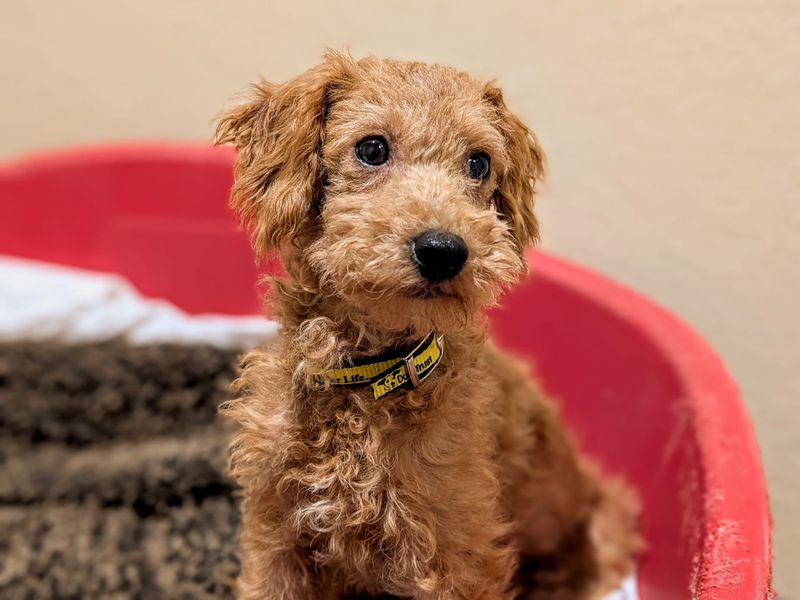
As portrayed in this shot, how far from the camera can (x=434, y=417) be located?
942 mm

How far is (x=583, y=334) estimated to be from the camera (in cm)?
178

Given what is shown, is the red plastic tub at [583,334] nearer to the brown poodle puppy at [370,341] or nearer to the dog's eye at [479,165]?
the brown poodle puppy at [370,341]

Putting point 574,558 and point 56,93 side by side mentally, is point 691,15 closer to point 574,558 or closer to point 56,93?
point 574,558

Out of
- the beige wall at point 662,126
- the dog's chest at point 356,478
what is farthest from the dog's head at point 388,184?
the beige wall at point 662,126

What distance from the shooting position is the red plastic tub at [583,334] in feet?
4.09

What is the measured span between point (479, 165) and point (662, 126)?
895 mm

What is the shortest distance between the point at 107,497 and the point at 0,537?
22 centimetres

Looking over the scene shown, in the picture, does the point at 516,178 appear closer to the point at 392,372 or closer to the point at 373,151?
the point at 373,151

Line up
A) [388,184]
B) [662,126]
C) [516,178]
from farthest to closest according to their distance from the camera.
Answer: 1. [662,126]
2. [516,178]
3. [388,184]

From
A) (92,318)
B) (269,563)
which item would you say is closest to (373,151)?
(269,563)

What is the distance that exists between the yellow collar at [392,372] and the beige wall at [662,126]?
102cm

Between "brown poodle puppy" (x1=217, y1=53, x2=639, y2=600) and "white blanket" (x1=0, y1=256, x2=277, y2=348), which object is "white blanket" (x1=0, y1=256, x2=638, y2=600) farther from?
"brown poodle puppy" (x1=217, y1=53, x2=639, y2=600)

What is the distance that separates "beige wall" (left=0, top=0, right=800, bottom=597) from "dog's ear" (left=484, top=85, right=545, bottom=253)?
0.76 metres

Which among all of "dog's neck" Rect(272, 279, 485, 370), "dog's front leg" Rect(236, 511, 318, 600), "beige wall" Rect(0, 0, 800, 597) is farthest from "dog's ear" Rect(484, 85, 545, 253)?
"beige wall" Rect(0, 0, 800, 597)
